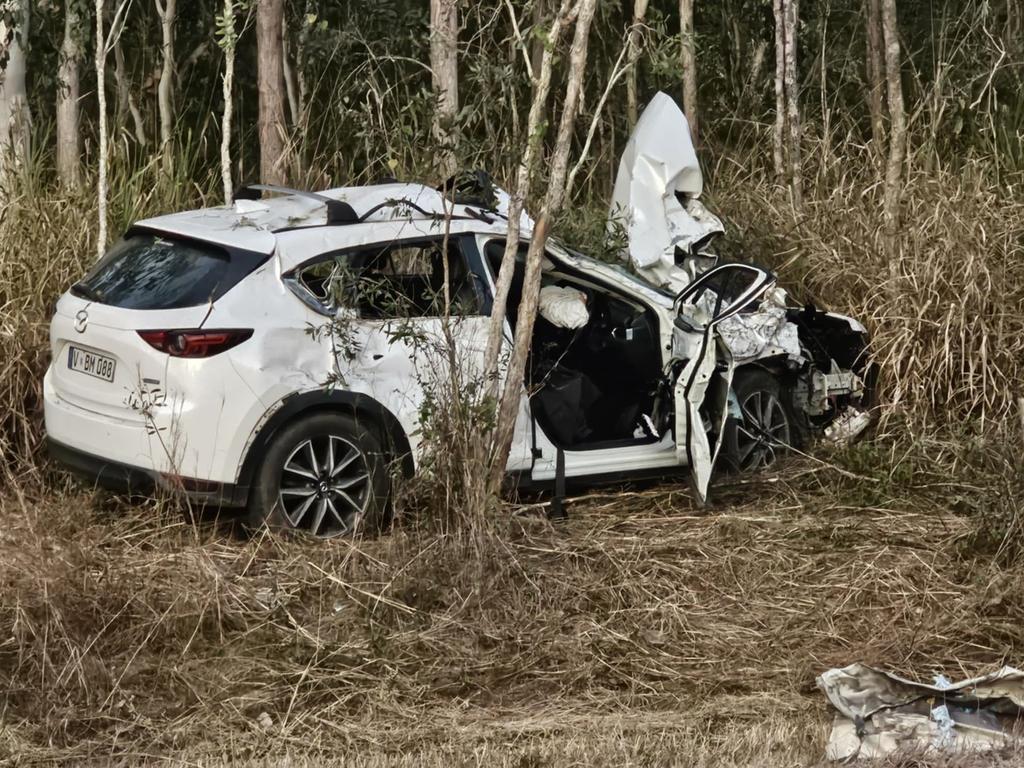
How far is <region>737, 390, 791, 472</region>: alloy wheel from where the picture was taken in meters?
8.29

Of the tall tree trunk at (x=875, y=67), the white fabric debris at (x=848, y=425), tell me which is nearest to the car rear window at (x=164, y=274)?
the white fabric debris at (x=848, y=425)

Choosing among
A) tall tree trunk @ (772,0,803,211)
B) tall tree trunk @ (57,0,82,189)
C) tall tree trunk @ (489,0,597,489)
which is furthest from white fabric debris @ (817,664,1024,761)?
tall tree trunk @ (57,0,82,189)

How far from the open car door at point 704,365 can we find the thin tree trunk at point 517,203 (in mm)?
1019

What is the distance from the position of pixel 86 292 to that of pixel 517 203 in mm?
1980

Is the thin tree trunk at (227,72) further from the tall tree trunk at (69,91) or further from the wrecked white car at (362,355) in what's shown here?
the wrecked white car at (362,355)

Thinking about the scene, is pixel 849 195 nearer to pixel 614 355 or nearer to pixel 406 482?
pixel 614 355

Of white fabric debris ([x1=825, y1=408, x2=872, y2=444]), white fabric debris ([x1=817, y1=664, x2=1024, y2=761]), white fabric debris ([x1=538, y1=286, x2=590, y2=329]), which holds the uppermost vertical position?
white fabric debris ([x1=538, y1=286, x2=590, y2=329])

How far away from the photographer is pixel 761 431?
326 inches

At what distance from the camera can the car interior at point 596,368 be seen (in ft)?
25.7

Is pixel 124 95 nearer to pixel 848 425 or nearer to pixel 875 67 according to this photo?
pixel 875 67

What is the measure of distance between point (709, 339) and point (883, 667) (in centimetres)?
199

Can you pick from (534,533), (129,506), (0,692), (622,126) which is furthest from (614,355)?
(622,126)

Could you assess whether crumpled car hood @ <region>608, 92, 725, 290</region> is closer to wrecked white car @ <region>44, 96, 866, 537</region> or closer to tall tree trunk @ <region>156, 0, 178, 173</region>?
wrecked white car @ <region>44, 96, 866, 537</region>

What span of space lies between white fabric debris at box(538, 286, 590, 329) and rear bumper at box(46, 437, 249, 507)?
1.70 m
